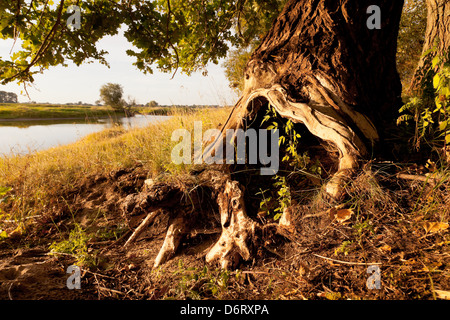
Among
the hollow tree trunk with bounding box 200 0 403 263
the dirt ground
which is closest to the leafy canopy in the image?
the hollow tree trunk with bounding box 200 0 403 263

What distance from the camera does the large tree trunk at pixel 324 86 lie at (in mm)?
1997

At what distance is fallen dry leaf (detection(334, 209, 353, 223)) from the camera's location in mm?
1754

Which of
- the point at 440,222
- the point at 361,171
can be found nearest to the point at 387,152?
the point at 361,171

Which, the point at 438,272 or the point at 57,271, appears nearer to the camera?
the point at 438,272

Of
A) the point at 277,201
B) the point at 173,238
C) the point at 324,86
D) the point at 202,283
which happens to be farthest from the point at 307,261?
the point at 324,86

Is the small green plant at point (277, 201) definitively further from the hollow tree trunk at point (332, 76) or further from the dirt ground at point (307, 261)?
the hollow tree trunk at point (332, 76)

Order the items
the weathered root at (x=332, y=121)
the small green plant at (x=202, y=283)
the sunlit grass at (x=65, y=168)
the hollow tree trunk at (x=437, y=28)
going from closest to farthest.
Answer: the small green plant at (x=202, y=283), the weathered root at (x=332, y=121), the hollow tree trunk at (x=437, y=28), the sunlit grass at (x=65, y=168)

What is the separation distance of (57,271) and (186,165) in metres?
1.62

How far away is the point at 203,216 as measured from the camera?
248cm

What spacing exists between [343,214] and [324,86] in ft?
4.05

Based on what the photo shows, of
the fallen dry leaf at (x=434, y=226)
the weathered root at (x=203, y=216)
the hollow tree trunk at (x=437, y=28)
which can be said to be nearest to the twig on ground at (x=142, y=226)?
the weathered root at (x=203, y=216)

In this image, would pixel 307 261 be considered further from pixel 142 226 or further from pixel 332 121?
pixel 142 226

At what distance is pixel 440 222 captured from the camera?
4.95ft
